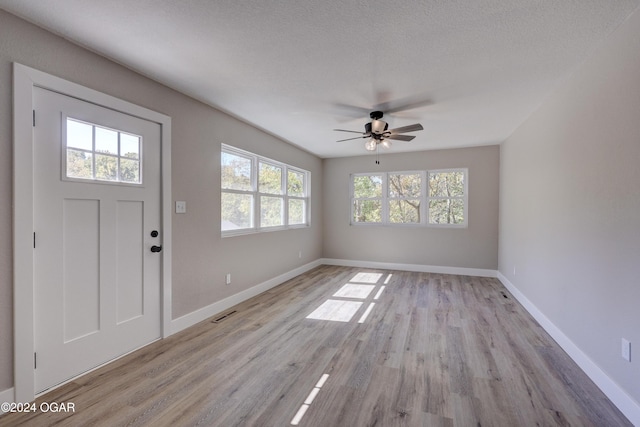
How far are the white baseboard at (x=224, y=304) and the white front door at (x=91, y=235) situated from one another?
234mm

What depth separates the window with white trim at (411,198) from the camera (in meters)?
5.58

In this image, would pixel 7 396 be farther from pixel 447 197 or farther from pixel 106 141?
pixel 447 197

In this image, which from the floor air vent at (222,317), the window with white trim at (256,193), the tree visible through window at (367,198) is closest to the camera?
the floor air vent at (222,317)

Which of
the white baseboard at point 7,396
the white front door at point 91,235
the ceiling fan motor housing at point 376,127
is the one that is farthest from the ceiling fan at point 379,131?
the white baseboard at point 7,396

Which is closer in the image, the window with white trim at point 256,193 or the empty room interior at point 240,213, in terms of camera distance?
the empty room interior at point 240,213

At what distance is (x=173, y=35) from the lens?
6.51ft

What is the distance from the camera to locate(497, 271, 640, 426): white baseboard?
1.72 m

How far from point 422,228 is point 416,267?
0.80m

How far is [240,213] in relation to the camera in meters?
4.00

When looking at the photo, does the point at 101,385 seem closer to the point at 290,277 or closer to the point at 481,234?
the point at 290,277

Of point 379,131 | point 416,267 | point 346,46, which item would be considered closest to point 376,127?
point 379,131

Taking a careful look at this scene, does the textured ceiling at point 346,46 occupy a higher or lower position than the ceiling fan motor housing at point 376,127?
higher

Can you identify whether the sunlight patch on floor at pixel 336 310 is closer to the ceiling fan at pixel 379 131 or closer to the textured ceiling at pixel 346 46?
the ceiling fan at pixel 379 131

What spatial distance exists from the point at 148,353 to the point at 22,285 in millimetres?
1099
